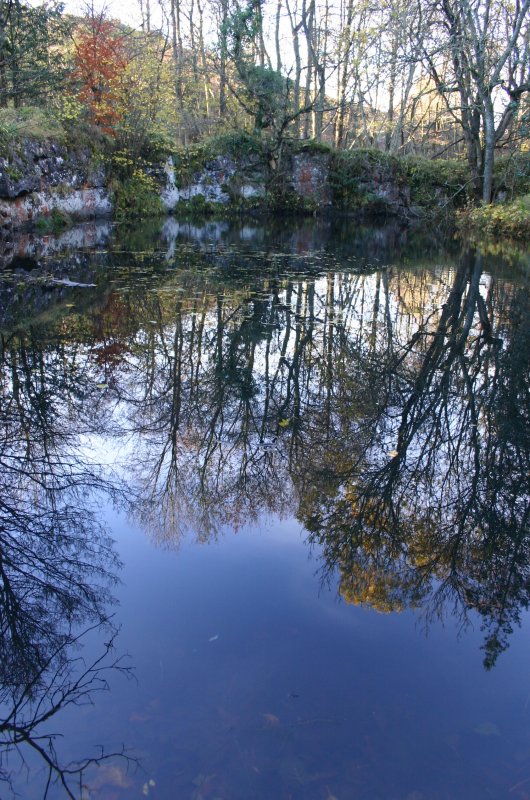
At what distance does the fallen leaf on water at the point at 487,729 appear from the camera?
234cm

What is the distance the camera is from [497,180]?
21031mm

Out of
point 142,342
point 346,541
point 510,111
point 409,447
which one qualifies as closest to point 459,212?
point 510,111

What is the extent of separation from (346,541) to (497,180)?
825 inches

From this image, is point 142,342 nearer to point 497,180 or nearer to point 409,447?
point 409,447

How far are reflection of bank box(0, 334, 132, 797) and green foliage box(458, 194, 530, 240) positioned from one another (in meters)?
15.7

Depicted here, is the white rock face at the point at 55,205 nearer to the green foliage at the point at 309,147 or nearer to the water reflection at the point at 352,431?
the water reflection at the point at 352,431

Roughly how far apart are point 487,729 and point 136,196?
22.4m

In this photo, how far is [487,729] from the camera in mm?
2361

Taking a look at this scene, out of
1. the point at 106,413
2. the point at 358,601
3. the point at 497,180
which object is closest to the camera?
the point at 358,601

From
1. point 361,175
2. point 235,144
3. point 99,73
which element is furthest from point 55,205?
point 361,175

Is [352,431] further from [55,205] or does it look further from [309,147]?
[309,147]

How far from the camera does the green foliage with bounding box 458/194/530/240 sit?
17062mm

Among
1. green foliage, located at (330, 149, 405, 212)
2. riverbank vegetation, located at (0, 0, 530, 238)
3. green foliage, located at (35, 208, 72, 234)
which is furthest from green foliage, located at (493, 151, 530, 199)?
green foliage, located at (35, 208, 72, 234)

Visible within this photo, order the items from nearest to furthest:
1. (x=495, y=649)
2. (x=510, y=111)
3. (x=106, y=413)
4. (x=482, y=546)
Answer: (x=495, y=649) → (x=482, y=546) → (x=106, y=413) → (x=510, y=111)
